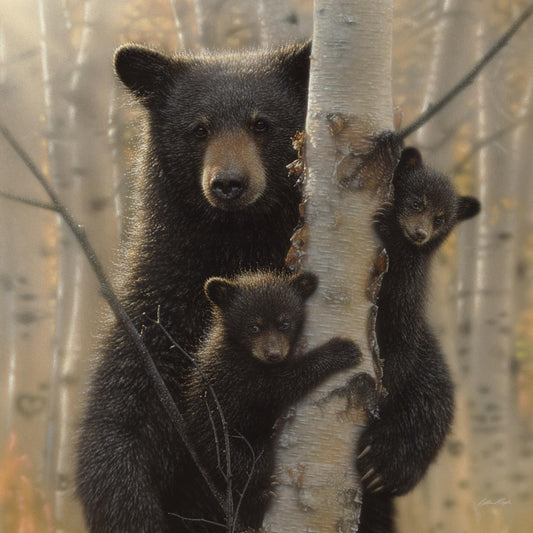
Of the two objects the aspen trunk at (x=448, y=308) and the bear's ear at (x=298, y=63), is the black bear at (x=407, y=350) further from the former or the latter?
the aspen trunk at (x=448, y=308)

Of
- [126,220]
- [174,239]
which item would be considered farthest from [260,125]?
[126,220]

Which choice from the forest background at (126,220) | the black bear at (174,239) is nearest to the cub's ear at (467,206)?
the black bear at (174,239)

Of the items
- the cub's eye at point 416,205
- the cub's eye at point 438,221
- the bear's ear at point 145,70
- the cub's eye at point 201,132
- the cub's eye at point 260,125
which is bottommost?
the cub's eye at point 438,221

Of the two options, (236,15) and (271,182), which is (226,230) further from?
(236,15)

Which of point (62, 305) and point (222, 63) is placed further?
point (62, 305)

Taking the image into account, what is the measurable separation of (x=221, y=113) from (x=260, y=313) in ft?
3.17

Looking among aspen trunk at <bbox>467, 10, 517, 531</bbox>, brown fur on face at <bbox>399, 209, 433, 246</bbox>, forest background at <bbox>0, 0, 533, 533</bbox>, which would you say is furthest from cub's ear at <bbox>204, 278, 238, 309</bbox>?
aspen trunk at <bbox>467, 10, 517, 531</bbox>

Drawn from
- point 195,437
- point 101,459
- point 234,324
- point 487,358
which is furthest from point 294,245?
point 487,358

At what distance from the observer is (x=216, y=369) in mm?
2904

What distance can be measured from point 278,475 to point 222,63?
212 cm

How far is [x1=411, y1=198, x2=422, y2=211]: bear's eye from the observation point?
9.64 feet

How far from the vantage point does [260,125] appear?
3268mm

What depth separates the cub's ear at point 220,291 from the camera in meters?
2.90

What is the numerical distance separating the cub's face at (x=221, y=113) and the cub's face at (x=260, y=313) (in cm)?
34
